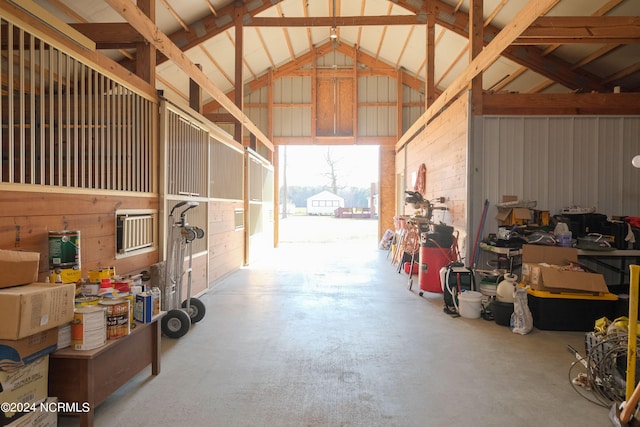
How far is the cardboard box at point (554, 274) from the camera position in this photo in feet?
11.7

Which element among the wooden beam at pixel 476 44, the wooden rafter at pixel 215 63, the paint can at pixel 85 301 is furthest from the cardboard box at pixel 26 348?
the wooden rafter at pixel 215 63

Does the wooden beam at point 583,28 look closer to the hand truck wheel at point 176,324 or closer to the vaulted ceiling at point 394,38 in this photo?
the vaulted ceiling at point 394,38

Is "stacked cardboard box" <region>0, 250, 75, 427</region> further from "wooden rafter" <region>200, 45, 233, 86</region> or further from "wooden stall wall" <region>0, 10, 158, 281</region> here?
"wooden rafter" <region>200, 45, 233, 86</region>

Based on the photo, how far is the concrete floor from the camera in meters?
2.16

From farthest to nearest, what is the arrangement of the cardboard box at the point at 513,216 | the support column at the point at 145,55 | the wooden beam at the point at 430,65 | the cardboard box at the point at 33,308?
the wooden beam at the point at 430,65 < the cardboard box at the point at 513,216 < the support column at the point at 145,55 < the cardboard box at the point at 33,308

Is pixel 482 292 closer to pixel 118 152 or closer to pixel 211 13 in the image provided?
pixel 118 152

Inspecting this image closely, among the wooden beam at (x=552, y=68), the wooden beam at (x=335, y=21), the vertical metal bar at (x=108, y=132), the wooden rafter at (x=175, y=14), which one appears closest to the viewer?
the vertical metal bar at (x=108, y=132)

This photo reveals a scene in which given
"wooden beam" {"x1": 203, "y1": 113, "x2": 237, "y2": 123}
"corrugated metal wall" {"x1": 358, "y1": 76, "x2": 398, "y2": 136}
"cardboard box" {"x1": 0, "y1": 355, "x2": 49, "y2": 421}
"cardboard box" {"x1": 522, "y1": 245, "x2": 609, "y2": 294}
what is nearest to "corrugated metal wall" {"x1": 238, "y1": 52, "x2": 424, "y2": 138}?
"corrugated metal wall" {"x1": 358, "y1": 76, "x2": 398, "y2": 136}

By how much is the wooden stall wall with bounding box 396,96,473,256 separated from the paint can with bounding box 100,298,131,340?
13.3ft

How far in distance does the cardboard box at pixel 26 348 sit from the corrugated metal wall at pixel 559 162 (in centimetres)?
457

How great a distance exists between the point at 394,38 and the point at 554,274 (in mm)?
7712

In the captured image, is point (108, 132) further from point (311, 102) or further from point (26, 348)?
point (311, 102)

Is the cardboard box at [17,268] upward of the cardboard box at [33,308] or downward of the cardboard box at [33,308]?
upward

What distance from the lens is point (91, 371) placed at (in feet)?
6.38
